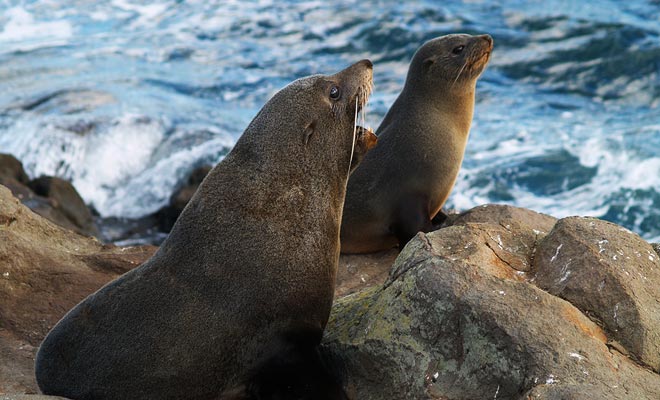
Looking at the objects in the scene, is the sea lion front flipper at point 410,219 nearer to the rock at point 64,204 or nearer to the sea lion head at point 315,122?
the sea lion head at point 315,122

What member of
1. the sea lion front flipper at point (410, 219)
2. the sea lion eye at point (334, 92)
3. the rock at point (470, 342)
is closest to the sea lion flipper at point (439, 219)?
the sea lion front flipper at point (410, 219)

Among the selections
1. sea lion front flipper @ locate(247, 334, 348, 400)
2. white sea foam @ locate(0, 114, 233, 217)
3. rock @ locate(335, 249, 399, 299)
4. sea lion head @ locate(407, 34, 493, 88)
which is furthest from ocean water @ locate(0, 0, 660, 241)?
sea lion front flipper @ locate(247, 334, 348, 400)

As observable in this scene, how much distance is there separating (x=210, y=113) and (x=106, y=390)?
13.8 m

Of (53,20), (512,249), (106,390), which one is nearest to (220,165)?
(106,390)

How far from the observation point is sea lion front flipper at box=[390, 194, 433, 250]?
7.73 metres

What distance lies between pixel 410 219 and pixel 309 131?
98.4 inches

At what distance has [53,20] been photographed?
2639 centimetres

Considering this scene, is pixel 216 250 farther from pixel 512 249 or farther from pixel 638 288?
pixel 638 288

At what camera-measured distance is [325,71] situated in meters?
19.3

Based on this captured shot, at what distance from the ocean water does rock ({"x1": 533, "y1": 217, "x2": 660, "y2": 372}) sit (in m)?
8.03

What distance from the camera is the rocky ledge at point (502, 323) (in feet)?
14.0

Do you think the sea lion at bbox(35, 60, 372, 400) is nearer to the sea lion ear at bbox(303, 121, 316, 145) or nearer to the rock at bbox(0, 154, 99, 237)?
the sea lion ear at bbox(303, 121, 316, 145)

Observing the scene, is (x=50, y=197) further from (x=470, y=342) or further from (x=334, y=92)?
(x=470, y=342)

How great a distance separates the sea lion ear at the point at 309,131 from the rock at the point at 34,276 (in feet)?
6.48
